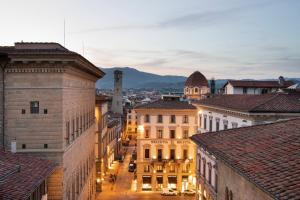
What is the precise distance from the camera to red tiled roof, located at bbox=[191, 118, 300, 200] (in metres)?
12.8

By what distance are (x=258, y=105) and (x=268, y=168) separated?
23536 mm

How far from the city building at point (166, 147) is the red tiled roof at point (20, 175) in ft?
133

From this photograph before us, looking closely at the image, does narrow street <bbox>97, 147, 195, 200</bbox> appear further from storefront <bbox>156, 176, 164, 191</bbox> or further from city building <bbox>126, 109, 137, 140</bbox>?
city building <bbox>126, 109, 137, 140</bbox>

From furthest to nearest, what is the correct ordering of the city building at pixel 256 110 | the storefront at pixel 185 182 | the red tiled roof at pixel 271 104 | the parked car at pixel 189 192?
the storefront at pixel 185 182, the parked car at pixel 189 192, the red tiled roof at pixel 271 104, the city building at pixel 256 110

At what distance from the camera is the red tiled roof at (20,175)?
1600cm

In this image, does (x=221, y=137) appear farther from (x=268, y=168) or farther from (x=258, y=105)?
(x=258, y=105)

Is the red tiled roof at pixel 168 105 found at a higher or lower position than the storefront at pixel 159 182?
higher

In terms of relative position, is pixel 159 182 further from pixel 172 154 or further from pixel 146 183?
pixel 172 154

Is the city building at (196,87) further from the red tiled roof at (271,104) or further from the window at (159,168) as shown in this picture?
the red tiled roof at (271,104)

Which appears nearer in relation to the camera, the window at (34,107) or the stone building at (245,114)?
the window at (34,107)

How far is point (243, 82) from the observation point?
6731cm

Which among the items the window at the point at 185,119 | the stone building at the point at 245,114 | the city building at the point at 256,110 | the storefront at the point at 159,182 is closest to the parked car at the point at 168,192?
the storefront at the point at 159,182

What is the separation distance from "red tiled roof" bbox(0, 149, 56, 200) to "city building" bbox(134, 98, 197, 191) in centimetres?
4064

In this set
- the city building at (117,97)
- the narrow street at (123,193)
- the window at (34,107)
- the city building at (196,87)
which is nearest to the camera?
the window at (34,107)
